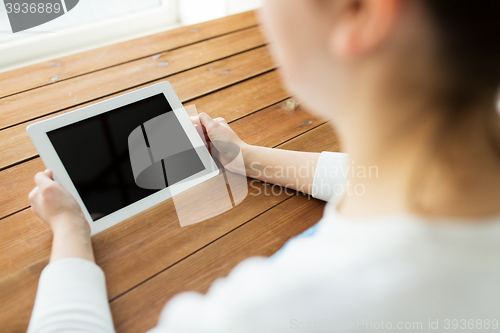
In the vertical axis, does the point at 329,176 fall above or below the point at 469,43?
below

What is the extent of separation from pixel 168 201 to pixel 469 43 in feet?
1.99

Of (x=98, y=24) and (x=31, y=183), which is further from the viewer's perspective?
(x=98, y=24)

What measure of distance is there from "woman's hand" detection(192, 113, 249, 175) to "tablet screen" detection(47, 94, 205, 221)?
101mm

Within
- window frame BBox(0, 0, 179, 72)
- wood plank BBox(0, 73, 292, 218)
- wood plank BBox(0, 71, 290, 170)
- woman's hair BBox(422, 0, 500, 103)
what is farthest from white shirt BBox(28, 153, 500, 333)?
window frame BBox(0, 0, 179, 72)

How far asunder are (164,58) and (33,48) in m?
1.10

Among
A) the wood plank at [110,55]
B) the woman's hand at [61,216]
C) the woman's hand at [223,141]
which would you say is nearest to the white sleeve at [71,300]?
the woman's hand at [61,216]

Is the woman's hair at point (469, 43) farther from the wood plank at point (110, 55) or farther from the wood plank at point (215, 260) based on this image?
the wood plank at point (110, 55)

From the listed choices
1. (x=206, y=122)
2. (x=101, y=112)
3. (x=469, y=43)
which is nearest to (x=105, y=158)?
(x=101, y=112)

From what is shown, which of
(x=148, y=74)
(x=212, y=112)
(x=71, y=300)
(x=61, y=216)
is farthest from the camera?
(x=148, y=74)

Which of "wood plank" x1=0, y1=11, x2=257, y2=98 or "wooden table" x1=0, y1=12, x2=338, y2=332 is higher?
"wood plank" x1=0, y1=11, x2=257, y2=98

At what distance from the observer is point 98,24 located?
213 cm

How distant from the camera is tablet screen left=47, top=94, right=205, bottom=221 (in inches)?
27.3

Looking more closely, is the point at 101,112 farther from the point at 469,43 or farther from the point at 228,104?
the point at 469,43

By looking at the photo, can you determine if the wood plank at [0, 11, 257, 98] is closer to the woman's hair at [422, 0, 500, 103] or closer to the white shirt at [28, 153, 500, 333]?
the white shirt at [28, 153, 500, 333]
